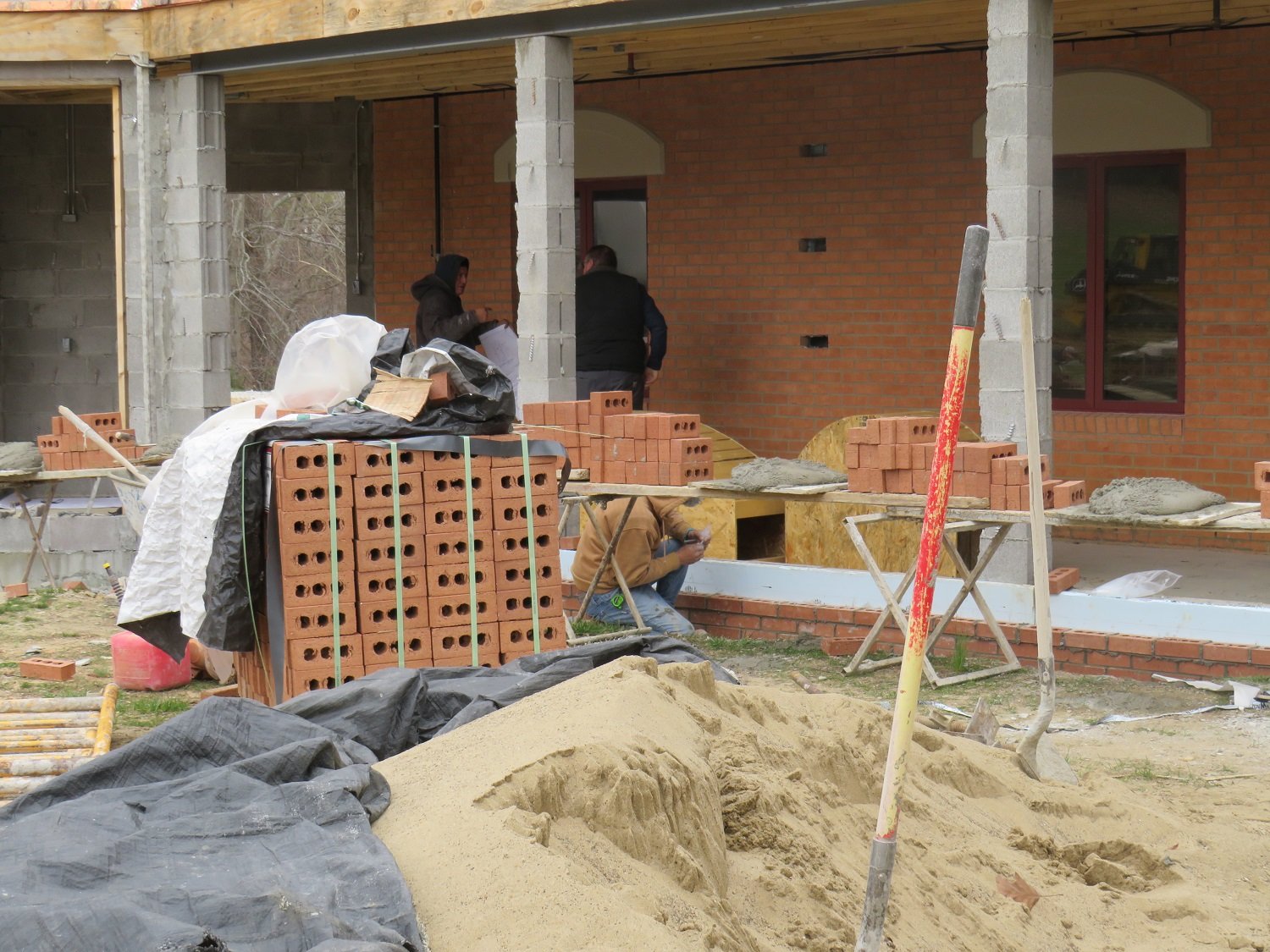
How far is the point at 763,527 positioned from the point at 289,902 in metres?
8.01

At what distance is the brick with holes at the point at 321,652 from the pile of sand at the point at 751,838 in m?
2.22

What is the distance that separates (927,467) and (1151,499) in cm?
122

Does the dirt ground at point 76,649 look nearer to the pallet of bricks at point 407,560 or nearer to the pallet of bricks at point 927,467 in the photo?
the pallet of bricks at point 407,560

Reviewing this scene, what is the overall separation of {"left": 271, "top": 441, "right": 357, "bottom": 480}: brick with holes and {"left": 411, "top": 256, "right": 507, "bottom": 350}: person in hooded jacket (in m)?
5.73

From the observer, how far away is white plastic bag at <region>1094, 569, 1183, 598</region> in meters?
8.93

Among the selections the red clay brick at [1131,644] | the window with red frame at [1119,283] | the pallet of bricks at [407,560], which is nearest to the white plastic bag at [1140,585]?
the red clay brick at [1131,644]

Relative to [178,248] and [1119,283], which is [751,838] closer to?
[1119,283]

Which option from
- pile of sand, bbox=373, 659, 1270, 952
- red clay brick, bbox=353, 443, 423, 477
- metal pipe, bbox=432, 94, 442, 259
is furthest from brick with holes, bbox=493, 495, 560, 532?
metal pipe, bbox=432, 94, 442, 259

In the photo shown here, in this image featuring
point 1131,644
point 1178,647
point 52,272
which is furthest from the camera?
point 52,272

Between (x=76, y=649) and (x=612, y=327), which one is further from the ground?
(x=612, y=327)

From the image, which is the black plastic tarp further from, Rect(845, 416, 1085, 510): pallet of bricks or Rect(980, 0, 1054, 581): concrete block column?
Rect(980, 0, 1054, 581): concrete block column

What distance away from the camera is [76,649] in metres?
10.4

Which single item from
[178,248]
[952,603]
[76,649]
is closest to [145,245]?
[178,248]

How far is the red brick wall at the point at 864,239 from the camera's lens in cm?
1128
